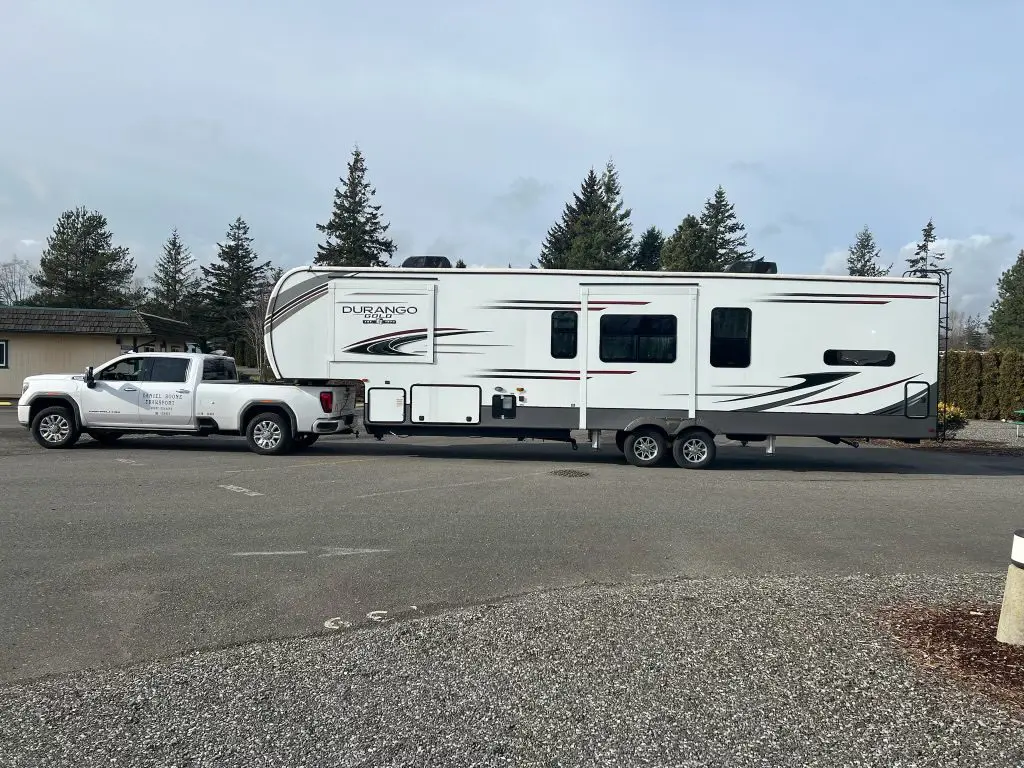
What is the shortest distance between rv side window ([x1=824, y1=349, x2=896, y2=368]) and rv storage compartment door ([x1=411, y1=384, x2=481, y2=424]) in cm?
589

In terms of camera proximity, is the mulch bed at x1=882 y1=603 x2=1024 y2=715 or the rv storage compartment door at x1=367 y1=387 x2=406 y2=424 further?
the rv storage compartment door at x1=367 y1=387 x2=406 y2=424

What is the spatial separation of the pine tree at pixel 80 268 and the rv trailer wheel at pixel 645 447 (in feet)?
154

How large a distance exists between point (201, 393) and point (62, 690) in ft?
34.5

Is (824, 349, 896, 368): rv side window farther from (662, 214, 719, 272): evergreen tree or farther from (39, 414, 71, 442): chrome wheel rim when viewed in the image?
Result: (662, 214, 719, 272): evergreen tree

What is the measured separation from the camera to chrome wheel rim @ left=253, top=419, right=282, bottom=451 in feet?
45.2

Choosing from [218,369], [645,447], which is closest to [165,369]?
[218,369]

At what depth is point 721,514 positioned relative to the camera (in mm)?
8992

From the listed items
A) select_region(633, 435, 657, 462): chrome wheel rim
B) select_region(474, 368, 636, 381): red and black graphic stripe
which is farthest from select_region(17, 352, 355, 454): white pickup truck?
select_region(633, 435, 657, 462): chrome wheel rim

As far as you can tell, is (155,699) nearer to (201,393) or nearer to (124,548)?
(124,548)

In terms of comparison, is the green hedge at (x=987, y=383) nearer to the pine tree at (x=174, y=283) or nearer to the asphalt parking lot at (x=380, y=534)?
the asphalt parking lot at (x=380, y=534)

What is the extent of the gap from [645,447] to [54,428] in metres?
10.8

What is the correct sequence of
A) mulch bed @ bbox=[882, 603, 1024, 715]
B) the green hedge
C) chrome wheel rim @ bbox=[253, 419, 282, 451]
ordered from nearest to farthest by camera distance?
1. mulch bed @ bbox=[882, 603, 1024, 715]
2. chrome wheel rim @ bbox=[253, 419, 282, 451]
3. the green hedge

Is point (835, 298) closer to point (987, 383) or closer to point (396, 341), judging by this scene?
point (396, 341)

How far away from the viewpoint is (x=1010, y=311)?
45188 mm
